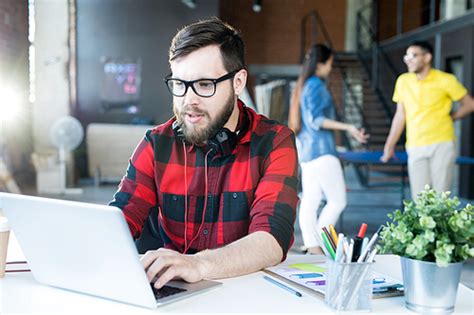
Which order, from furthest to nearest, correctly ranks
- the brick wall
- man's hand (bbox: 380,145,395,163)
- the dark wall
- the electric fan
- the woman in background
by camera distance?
the brick wall, the dark wall, the electric fan, man's hand (bbox: 380,145,395,163), the woman in background

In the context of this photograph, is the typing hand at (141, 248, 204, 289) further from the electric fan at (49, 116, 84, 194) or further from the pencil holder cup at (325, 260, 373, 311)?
the electric fan at (49, 116, 84, 194)

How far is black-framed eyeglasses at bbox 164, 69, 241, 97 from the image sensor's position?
1.77 m

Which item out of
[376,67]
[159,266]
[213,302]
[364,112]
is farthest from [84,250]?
[364,112]

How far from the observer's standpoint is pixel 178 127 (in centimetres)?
191

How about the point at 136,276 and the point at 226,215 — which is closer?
the point at 136,276

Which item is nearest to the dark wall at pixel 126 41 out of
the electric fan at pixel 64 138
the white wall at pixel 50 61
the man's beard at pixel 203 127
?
the white wall at pixel 50 61

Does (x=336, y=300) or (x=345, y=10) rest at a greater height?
(x=345, y=10)

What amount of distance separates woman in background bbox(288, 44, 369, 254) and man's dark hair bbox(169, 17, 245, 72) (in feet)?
7.73

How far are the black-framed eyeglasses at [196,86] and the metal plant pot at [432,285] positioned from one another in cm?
76

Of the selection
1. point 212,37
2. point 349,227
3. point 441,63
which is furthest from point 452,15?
point 212,37

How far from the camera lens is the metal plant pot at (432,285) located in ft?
4.10

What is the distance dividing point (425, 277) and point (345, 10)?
13.8 m

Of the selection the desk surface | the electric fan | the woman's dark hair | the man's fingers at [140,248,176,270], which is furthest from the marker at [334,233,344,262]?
the electric fan

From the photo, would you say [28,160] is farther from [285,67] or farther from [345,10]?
[345,10]
